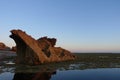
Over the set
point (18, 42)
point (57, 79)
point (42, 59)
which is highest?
point (18, 42)

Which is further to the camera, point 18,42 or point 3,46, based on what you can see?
point 3,46

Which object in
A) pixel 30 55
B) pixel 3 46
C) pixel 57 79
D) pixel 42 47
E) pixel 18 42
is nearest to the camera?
pixel 57 79

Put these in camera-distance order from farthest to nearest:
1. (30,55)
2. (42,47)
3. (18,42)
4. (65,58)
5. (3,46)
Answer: (3,46), (65,58), (42,47), (18,42), (30,55)

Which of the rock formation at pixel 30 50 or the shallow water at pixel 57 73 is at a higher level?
the rock formation at pixel 30 50

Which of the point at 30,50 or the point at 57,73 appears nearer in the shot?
the point at 57,73

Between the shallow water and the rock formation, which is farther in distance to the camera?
the rock formation

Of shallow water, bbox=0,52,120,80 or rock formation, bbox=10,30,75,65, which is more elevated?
rock formation, bbox=10,30,75,65

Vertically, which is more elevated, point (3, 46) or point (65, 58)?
point (3, 46)

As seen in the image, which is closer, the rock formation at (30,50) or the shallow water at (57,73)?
the shallow water at (57,73)

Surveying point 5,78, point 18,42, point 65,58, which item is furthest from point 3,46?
point 5,78

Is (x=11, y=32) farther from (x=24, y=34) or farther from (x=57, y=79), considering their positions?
(x=57, y=79)

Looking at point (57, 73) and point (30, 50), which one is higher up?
point (30, 50)

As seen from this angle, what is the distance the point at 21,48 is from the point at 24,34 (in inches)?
136

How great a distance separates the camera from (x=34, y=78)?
29047 millimetres
